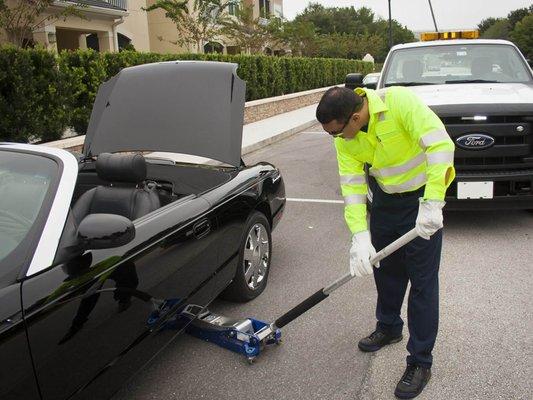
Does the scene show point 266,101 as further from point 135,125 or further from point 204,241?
point 204,241

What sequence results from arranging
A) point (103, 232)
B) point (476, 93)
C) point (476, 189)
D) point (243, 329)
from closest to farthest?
point (103, 232)
point (243, 329)
point (476, 189)
point (476, 93)

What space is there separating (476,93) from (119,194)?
155 inches

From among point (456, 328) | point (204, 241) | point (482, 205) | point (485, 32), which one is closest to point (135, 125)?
point (204, 241)

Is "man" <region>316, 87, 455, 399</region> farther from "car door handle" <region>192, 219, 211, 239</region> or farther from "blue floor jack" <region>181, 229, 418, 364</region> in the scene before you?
"car door handle" <region>192, 219, 211, 239</region>

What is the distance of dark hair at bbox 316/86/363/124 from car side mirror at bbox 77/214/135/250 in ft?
3.33

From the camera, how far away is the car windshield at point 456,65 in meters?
6.19

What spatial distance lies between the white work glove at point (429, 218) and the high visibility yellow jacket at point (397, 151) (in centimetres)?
3

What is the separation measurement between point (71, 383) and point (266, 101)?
1468 cm

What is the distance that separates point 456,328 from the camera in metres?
3.33

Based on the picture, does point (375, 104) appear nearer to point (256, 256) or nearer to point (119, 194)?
point (119, 194)

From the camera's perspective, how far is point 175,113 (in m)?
3.97

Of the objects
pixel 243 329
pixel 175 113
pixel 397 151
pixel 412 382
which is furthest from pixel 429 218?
pixel 175 113

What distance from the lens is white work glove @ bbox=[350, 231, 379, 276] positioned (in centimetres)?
262

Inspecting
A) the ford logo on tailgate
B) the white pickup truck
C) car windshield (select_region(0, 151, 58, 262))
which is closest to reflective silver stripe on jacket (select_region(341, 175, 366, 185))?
car windshield (select_region(0, 151, 58, 262))
